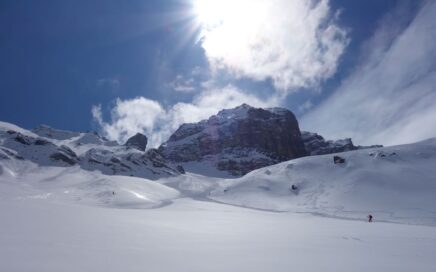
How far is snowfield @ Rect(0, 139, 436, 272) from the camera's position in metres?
8.09

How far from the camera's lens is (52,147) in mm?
128125

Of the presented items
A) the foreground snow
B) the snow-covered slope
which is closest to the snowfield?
the foreground snow

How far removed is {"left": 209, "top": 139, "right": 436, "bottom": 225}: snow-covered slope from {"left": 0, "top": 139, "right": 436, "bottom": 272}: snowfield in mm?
208

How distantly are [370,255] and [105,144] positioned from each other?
18320 cm

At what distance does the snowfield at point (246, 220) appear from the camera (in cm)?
809

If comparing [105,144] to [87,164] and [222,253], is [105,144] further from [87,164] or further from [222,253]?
[222,253]

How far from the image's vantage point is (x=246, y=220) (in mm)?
25438

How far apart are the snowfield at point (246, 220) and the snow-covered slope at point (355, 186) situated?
0.68 ft

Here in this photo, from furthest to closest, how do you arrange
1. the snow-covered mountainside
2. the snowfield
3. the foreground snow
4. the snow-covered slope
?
1. the snow-covered mountainside
2. the snow-covered slope
3. the snowfield
4. the foreground snow

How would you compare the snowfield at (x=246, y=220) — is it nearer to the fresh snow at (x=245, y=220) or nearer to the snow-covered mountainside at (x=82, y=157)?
the fresh snow at (x=245, y=220)

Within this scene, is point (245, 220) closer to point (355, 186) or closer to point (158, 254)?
point (158, 254)

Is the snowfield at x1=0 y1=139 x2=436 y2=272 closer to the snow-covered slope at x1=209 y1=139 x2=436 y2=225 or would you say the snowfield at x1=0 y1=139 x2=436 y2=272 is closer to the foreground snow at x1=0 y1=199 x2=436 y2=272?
the foreground snow at x1=0 y1=199 x2=436 y2=272

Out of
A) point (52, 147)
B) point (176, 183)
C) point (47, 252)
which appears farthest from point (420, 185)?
point (52, 147)

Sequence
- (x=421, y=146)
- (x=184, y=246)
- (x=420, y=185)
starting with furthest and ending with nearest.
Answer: (x=421, y=146), (x=420, y=185), (x=184, y=246)
